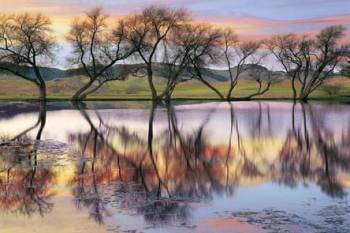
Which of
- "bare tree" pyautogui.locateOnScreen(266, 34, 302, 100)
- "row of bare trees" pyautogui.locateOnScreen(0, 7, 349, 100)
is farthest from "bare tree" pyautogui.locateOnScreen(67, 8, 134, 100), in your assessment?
"bare tree" pyautogui.locateOnScreen(266, 34, 302, 100)

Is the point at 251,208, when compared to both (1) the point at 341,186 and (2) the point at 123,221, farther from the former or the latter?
(1) the point at 341,186

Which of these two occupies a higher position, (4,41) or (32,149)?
(4,41)

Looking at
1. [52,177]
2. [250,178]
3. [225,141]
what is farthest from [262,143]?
[52,177]

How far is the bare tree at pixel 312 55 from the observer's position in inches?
3273

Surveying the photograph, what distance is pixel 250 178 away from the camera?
1423 centimetres

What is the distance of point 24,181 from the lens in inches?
532

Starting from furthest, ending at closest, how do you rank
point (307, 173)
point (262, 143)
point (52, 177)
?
point (262, 143)
point (307, 173)
point (52, 177)

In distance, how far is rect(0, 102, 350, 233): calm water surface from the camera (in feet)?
31.8

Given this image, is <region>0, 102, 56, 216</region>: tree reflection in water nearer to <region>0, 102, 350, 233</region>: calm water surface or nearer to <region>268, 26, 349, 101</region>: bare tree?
<region>0, 102, 350, 233</region>: calm water surface

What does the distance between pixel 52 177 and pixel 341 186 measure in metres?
6.80

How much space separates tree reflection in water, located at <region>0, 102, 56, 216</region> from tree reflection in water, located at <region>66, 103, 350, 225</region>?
2.31 feet

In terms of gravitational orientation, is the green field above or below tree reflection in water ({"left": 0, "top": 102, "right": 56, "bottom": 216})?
below

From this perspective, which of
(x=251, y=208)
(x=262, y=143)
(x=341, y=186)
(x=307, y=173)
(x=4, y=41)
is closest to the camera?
(x=251, y=208)

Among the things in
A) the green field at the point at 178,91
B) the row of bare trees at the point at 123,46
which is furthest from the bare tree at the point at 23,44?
the green field at the point at 178,91
